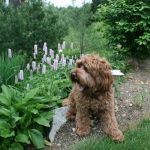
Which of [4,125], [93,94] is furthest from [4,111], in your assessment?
[93,94]

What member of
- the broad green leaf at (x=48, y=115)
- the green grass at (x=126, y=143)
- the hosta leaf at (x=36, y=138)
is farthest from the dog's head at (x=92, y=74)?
the hosta leaf at (x=36, y=138)

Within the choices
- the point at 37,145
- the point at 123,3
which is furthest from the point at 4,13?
the point at 37,145

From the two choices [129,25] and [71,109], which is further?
[129,25]

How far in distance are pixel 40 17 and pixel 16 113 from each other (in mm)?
3913

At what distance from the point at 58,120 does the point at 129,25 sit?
3.56 meters

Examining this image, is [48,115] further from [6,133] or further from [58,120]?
[6,133]

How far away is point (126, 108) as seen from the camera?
15.9 feet

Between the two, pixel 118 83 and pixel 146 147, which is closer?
pixel 146 147

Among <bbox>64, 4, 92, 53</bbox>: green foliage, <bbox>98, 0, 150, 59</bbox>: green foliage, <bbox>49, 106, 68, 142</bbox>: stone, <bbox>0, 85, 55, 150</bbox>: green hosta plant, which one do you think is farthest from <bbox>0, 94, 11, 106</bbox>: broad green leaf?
<bbox>64, 4, 92, 53</bbox>: green foliage

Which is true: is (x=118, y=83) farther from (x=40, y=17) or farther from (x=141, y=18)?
(x=40, y=17)

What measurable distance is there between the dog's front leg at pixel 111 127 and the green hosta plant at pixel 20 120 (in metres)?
0.78

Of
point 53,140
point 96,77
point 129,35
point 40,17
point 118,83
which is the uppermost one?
point 40,17

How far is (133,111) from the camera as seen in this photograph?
4.76m

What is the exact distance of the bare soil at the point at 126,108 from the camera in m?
3.97
